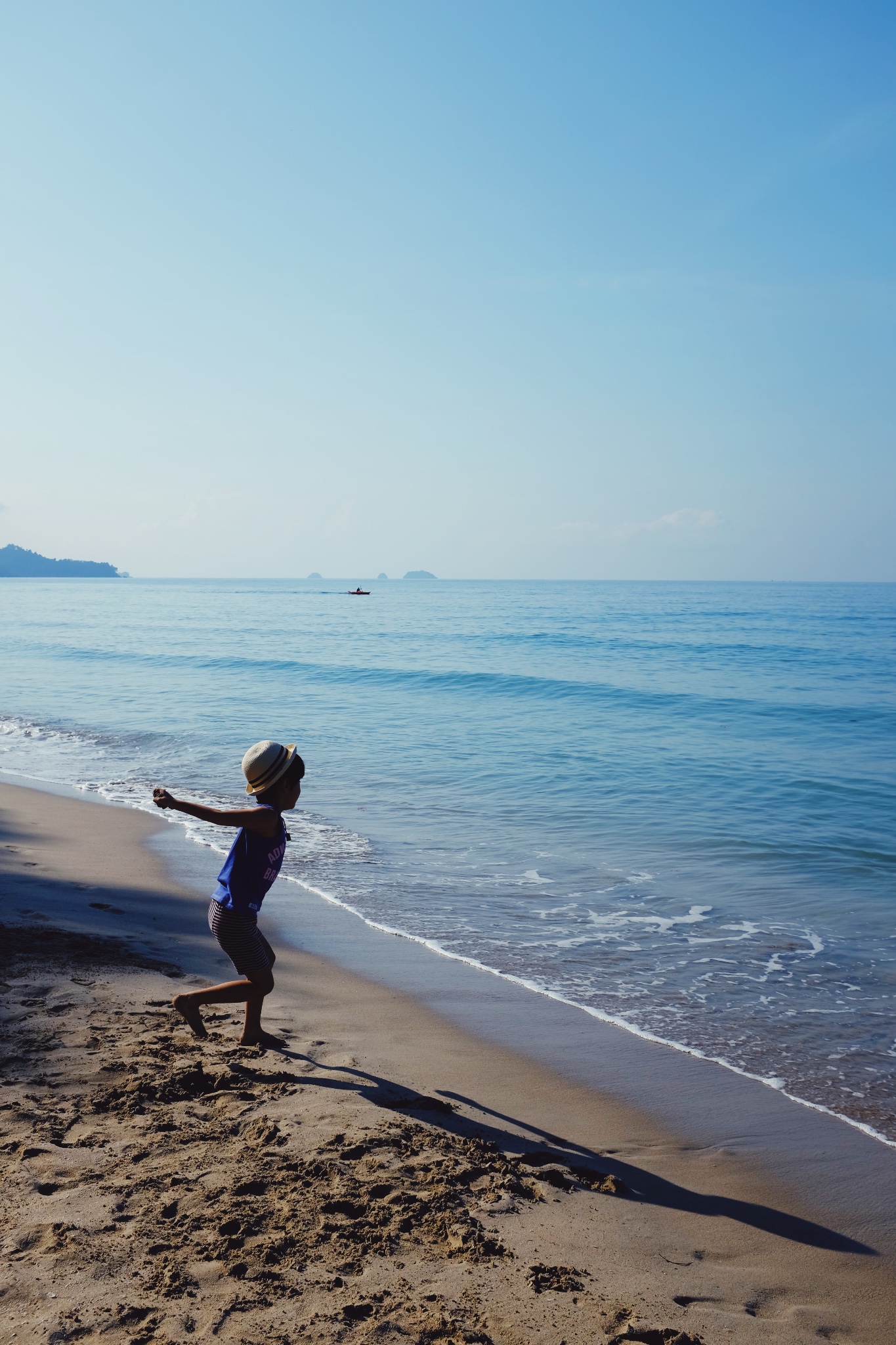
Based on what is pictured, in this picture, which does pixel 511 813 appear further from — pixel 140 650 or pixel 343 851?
pixel 140 650

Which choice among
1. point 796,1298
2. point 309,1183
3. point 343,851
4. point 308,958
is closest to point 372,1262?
point 309,1183

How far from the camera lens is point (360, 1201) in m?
3.12

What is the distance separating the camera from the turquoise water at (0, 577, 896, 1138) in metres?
5.99

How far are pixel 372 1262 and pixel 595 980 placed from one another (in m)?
3.56

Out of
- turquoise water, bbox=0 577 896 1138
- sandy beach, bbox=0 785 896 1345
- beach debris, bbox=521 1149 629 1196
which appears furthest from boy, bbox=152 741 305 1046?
turquoise water, bbox=0 577 896 1138

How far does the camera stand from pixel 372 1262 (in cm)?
282

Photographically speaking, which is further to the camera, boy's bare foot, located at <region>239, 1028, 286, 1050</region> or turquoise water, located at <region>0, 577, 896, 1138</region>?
turquoise water, located at <region>0, 577, 896, 1138</region>

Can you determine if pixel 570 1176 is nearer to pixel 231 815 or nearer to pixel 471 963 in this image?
pixel 231 815

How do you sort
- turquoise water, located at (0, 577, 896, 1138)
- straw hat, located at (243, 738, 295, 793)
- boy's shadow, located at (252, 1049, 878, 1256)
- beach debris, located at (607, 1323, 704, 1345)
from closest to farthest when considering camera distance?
1. beach debris, located at (607, 1323, 704, 1345)
2. boy's shadow, located at (252, 1049, 878, 1256)
3. straw hat, located at (243, 738, 295, 793)
4. turquoise water, located at (0, 577, 896, 1138)

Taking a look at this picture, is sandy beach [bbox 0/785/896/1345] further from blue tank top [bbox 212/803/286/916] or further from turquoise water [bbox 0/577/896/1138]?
turquoise water [bbox 0/577/896/1138]

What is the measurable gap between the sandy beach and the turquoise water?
1.40 m

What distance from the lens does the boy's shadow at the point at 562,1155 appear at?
3.42m

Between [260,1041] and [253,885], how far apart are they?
34.2 inches

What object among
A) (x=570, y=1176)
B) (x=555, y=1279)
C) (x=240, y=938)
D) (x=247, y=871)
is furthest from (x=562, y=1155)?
(x=247, y=871)
